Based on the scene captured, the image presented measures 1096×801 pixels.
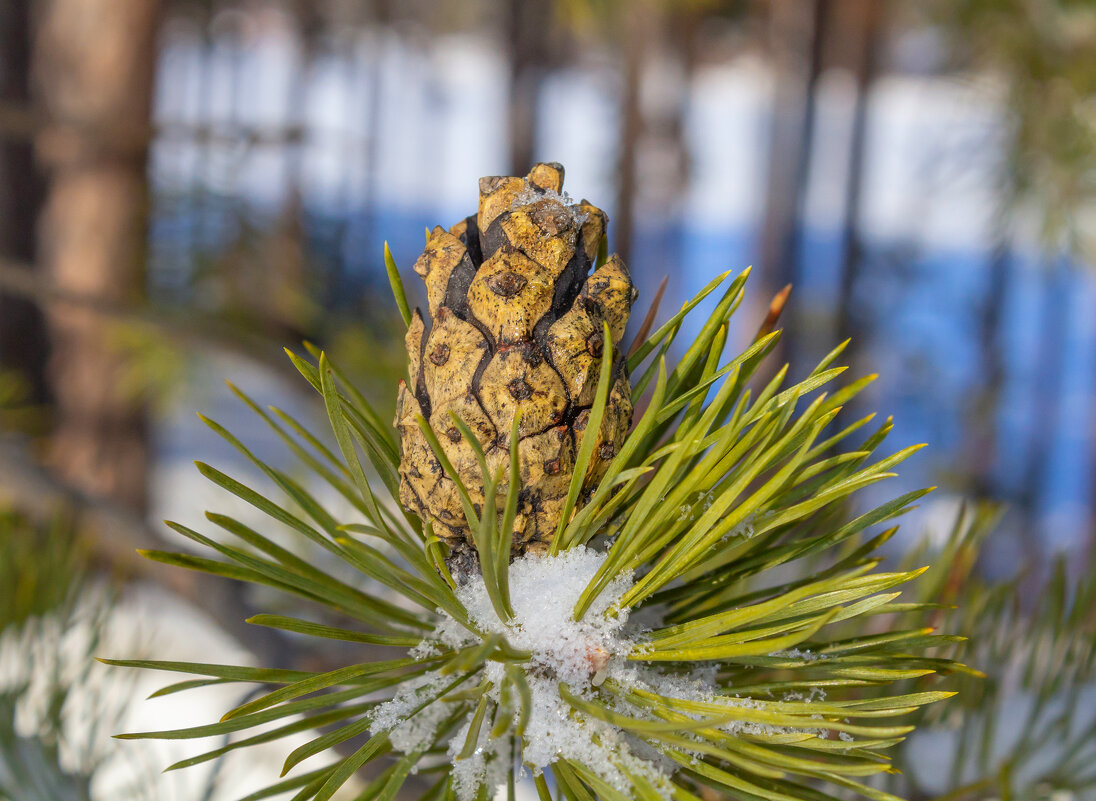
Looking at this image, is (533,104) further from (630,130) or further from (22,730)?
(22,730)

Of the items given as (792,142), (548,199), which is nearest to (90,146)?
(548,199)

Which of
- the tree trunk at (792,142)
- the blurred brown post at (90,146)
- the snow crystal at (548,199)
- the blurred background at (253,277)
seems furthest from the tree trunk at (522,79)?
the snow crystal at (548,199)

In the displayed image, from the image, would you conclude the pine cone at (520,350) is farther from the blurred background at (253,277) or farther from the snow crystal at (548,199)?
the blurred background at (253,277)

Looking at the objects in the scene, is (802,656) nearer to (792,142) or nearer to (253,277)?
(253,277)

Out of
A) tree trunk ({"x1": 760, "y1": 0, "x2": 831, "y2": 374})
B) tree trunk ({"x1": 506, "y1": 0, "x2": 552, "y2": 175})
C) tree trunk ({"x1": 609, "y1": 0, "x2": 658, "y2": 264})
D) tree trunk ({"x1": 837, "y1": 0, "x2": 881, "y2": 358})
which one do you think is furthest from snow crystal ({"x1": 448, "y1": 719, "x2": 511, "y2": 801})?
tree trunk ({"x1": 506, "y1": 0, "x2": 552, "y2": 175})

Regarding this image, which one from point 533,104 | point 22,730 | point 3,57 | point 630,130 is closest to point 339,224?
point 3,57
